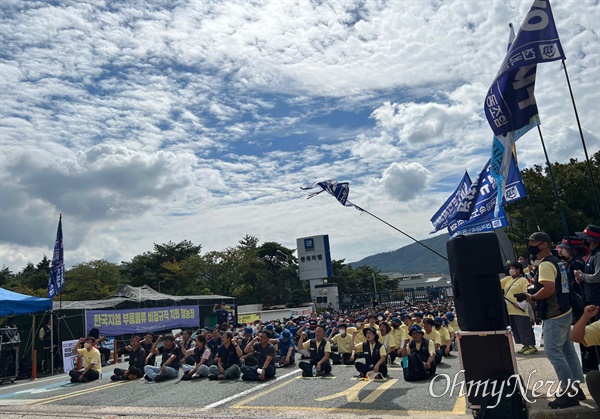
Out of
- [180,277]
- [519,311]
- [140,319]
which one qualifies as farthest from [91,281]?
[519,311]

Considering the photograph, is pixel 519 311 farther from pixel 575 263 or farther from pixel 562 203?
pixel 562 203

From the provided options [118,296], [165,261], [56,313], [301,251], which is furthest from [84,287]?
[56,313]

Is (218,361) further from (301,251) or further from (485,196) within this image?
(301,251)

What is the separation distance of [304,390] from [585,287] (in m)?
5.18

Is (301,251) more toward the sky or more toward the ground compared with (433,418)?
more toward the sky

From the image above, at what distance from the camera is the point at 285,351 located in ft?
41.0

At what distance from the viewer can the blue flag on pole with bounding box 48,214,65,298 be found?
51.6 feet

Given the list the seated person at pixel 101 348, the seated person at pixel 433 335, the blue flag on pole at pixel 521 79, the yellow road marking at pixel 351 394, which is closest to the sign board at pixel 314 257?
the seated person at pixel 101 348

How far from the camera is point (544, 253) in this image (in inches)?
192

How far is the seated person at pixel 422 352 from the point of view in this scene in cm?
873

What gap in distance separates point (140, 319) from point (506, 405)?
19712 millimetres

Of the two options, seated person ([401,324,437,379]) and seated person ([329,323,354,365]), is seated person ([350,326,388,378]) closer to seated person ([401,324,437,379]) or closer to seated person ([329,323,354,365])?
seated person ([401,324,437,379])

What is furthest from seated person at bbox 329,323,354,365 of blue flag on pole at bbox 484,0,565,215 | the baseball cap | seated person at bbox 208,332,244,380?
the baseball cap

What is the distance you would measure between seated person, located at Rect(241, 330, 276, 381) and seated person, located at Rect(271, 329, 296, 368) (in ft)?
2.56
